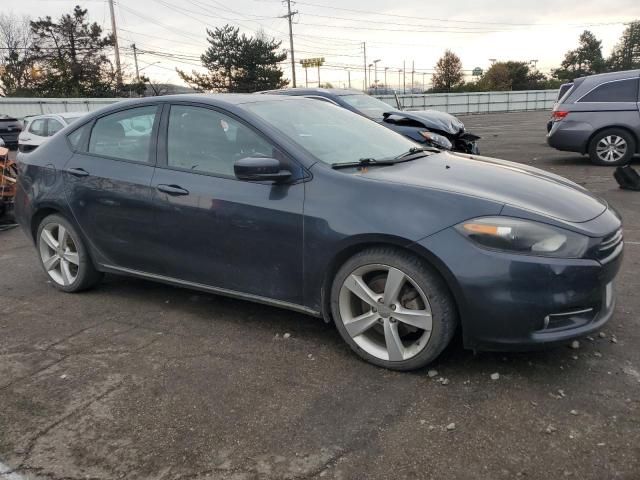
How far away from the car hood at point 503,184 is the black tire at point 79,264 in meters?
2.48

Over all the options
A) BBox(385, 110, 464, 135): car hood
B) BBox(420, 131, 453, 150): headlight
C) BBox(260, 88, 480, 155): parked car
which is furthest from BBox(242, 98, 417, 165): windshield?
BBox(385, 110, 464, 135): car hood

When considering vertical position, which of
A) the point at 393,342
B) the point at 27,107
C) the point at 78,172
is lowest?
the point at 393,342

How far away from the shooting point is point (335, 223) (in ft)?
10.3

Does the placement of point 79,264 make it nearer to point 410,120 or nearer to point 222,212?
point 222,212

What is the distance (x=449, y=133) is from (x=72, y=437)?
7369mm

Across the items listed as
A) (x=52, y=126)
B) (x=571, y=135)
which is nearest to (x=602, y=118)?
(x=571, y=135)

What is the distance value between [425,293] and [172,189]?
1.86 metres

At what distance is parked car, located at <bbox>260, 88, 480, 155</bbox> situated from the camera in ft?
27.4

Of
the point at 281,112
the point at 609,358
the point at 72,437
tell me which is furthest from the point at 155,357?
the point at 609,358

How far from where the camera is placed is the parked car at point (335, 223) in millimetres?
2816

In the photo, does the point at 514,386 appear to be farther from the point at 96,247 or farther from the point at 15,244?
the point at 15,244

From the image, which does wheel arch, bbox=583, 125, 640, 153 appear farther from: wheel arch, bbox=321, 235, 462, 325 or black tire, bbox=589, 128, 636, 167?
wheel arch, bbox=321, 235, 462, 325

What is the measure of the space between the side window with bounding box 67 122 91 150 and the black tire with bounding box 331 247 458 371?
2.59 meters

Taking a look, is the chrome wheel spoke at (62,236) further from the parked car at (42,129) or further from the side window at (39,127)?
the side window at (39,127)
